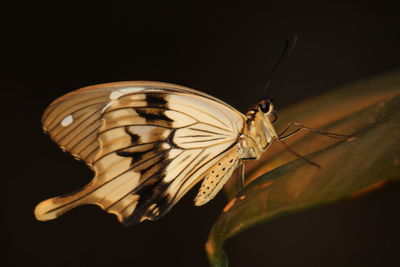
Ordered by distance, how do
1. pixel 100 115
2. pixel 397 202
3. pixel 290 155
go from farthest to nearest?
pixel 397 202, pixel 100 115, pixel 290 155

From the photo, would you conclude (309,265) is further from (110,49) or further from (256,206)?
(256,206)

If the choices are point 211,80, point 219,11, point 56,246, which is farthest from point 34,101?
point 219,11

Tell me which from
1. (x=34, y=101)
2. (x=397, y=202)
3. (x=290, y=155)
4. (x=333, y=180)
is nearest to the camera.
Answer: (x=333, y=180)

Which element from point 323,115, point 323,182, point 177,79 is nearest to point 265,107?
point 323,115

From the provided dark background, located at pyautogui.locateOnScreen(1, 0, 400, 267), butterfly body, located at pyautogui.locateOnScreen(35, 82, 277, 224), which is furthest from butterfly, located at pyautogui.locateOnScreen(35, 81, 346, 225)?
dark background, located at pyautogui.locateOnScreen(1, 0, 400, 267)

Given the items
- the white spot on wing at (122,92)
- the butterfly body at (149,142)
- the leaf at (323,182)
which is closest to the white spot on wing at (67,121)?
the butterfly body at (149,142)
